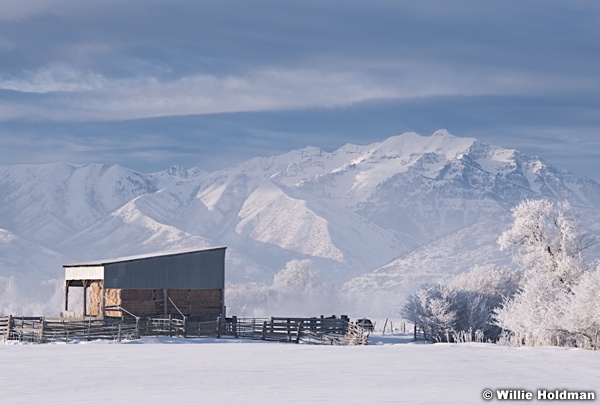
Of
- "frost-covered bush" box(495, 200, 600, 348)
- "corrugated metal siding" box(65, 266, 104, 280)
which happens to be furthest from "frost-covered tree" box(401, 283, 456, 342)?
"corrugated metal siding" box(65, 266, 104, 280)

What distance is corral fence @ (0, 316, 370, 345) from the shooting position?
49.9 metres

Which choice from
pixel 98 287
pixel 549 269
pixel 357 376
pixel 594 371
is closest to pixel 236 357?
pixel 357 376

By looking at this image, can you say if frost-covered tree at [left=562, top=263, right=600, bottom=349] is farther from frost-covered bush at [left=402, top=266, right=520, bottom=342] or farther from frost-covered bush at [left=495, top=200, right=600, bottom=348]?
frost-covered bush at [left=402, top=266, right=520, bottom=342]

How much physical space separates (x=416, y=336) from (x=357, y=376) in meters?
38.0

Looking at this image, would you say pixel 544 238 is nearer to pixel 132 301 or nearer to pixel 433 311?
pixel 433 311

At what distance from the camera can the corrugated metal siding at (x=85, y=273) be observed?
193 ft

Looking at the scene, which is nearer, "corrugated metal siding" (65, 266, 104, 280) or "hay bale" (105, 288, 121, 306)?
"hay bale" (105, 288, 121, 306)

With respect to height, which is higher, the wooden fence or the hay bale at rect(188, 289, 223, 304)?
the hay bale at rect(188, 289, 223, 304)

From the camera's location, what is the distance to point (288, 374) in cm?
2825

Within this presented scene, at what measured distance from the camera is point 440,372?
28.2 m

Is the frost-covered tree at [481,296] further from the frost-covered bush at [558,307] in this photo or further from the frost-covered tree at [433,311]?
the frost-covered bush at [558,307]

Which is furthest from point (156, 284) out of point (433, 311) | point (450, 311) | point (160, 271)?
point (450, 311)

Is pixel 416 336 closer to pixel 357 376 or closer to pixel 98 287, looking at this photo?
pixel 98 287

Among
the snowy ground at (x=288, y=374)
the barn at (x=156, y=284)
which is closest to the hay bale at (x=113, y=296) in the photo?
the barn at (x=156, y=284)
